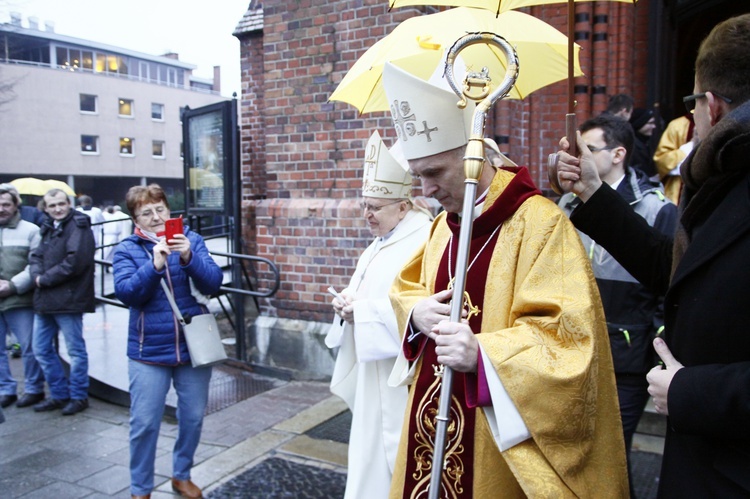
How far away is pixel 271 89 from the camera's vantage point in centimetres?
650

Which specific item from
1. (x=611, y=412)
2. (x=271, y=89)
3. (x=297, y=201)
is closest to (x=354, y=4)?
(x=271, y=89)

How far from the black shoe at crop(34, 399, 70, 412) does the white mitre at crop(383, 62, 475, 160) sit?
196 inches

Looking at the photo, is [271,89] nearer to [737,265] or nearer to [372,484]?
[372,484]

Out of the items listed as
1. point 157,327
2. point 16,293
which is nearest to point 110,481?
point 157,327

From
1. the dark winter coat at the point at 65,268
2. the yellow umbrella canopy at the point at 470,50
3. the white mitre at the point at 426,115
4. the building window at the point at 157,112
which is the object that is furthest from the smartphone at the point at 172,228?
the building window at the point at 157,112

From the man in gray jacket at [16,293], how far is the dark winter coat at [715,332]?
5.72 m

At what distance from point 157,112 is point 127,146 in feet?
14.2

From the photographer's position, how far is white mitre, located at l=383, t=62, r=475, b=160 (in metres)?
2.08

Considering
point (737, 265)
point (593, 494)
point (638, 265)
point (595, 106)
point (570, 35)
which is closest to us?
point (737, 265)

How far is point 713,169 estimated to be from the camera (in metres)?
1.57

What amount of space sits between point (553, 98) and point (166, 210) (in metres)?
4.08

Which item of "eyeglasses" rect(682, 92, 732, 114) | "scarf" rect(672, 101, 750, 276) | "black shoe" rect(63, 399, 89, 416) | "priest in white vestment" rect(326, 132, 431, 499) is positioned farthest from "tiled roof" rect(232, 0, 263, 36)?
"scarf" rect(672, 101, 750, 276)

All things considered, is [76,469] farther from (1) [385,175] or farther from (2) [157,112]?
(2) [157,112]

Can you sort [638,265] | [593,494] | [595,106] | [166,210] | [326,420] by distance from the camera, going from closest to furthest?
[593,494]
[638,265]
[166,210]
[326,420]
[595,106]
